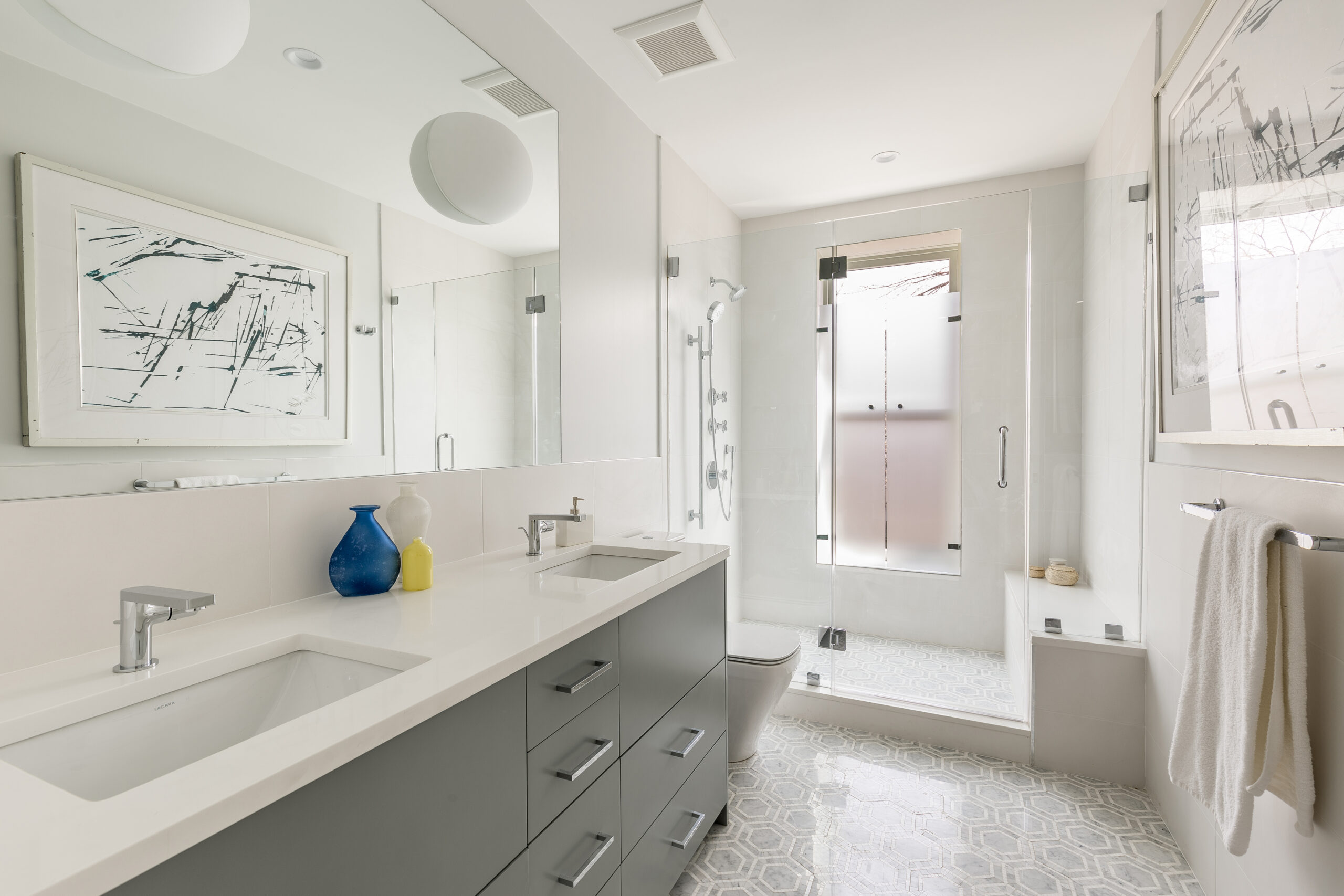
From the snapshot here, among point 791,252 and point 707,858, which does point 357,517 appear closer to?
point 707,858

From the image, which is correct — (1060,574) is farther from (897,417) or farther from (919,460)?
(897,417)

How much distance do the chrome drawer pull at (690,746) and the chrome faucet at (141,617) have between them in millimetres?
1049

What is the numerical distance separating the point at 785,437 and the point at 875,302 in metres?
0.70

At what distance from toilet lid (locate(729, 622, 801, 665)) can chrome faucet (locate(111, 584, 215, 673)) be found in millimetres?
1646

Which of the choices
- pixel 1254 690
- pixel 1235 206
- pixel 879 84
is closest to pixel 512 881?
pixel 1254 690

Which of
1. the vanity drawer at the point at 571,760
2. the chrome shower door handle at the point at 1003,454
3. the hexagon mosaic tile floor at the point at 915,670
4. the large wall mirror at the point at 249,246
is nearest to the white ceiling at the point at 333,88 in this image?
the large wall mirror at the point at 249,246

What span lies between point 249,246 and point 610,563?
3.82 ft

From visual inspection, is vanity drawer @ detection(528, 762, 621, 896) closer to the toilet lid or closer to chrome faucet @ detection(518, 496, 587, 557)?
chrome faucet @ detection(518, 496, 587, 557)

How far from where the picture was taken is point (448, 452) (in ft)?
5.15

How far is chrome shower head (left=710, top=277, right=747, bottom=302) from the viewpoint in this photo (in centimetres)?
282

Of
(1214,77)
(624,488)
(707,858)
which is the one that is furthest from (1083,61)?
(707,858)

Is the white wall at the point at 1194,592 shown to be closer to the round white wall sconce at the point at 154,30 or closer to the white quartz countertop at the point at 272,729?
the white quartz countertop at the point at 272,729

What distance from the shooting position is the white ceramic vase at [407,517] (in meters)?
1.34

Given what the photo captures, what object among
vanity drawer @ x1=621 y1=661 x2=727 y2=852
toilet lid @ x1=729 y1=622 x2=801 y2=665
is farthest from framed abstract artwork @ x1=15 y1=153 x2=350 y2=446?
toilet lid @ x1=729 y1=622 x2=801 y2=665
